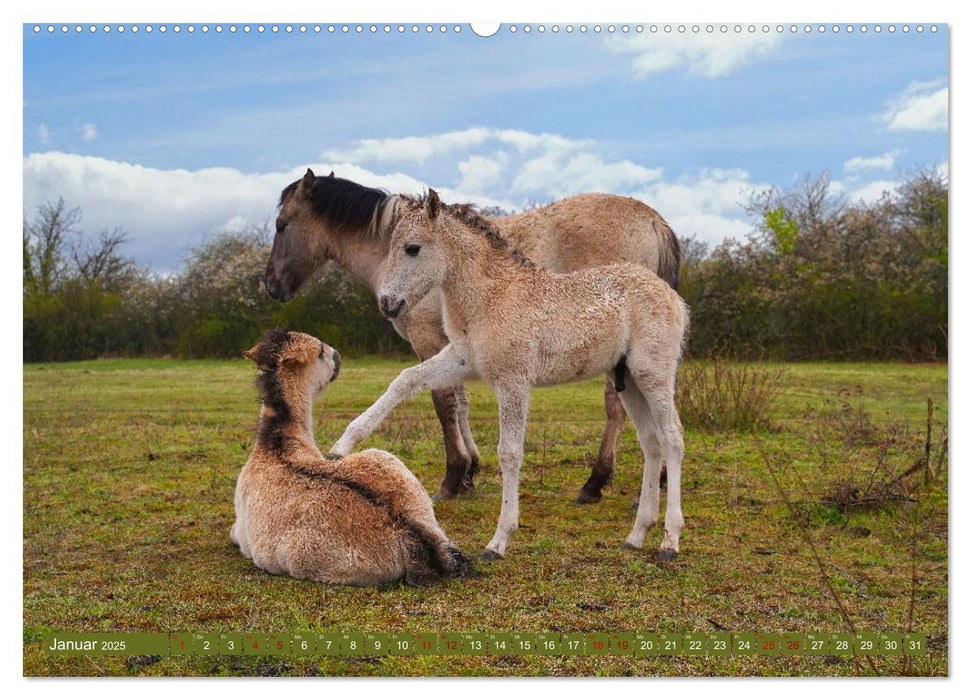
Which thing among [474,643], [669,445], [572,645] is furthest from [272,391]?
[572,645]

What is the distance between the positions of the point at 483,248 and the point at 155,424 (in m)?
8.74

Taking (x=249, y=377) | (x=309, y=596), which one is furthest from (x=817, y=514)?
(x=249, y=377)

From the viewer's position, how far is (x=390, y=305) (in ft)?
21.3

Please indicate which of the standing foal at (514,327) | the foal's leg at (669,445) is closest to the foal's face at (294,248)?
the standing foal at (514,327)

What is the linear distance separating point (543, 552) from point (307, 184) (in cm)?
448

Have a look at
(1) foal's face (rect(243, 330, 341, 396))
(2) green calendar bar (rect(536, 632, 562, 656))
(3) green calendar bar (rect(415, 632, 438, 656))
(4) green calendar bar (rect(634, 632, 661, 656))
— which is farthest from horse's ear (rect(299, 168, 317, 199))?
(4) green calendar bar (rect(634, 632, 661, 656))

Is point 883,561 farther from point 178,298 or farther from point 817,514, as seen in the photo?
point 178,298

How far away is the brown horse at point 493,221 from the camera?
30.2 feet

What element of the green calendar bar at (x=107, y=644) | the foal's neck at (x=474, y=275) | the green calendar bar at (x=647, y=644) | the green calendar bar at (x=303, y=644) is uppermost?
the foal's neck at (x=474, y=275)

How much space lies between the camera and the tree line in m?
7.46

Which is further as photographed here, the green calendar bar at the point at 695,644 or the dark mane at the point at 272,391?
the dark mane at the point at 272,391

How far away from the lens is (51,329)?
7.77 metres

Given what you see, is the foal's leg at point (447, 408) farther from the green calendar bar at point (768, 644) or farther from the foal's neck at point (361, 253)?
the green calendar bar at point (768, 644)

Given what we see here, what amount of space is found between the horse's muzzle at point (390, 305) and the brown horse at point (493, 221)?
2.53 meters
